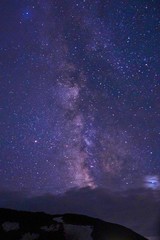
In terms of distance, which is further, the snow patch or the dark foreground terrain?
the snow patch

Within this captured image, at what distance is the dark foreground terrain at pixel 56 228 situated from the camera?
20.1 metres

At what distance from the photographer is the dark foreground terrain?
20.1 metres

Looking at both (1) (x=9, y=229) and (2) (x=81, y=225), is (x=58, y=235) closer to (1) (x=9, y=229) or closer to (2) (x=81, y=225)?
(2) (x=81, y=225)

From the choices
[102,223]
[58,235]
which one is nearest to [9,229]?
[58,235]

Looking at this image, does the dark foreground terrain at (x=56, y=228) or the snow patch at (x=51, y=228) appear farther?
the snow patch at (x=51, y=228)

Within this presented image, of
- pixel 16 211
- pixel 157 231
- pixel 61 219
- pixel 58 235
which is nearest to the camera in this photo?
pixel 58 235

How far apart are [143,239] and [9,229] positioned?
8547mm

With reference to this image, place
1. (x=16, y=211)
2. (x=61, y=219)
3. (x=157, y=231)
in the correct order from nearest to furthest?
(x=61, y=219) < (x=16, y=211) < (x=157, y=231)

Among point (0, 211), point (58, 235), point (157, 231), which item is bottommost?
point (58, 235)

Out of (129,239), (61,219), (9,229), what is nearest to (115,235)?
(129,239)

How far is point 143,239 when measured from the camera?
20.7 metres

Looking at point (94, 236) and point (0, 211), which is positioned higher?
point (0, 211)

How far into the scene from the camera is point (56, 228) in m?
20.6

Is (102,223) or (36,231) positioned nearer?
(36,231)
